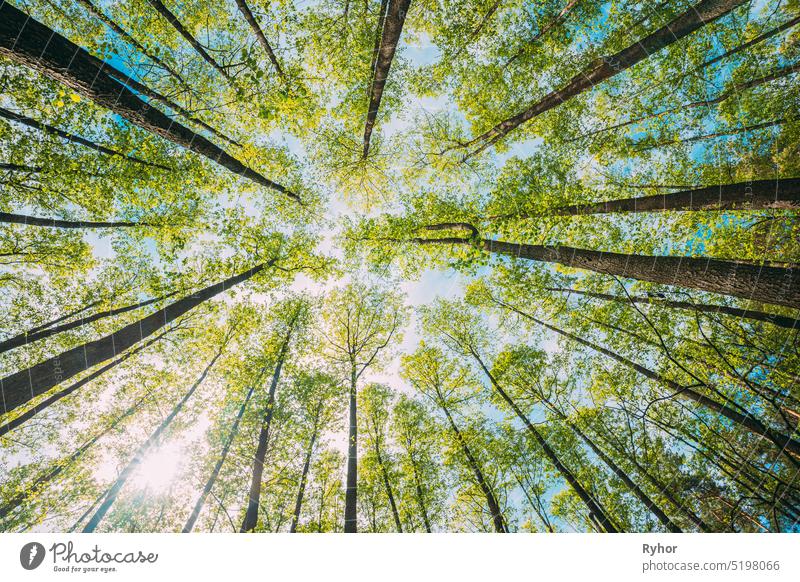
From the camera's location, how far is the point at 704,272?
4.09 m

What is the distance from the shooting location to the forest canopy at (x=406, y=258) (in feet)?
19.3

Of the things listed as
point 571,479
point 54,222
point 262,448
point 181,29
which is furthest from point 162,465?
point 571,479

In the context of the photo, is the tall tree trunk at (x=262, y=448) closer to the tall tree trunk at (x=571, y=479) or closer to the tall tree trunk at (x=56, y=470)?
the tall tree trunk at (x=56, y=470)

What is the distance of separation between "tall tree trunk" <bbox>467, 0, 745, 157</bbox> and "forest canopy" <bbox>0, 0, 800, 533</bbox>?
9 cm

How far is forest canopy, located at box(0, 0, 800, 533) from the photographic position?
19.3 ft

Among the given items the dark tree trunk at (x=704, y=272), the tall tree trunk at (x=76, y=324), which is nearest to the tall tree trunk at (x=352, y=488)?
the tall tree trunk at (x=76, y=324)

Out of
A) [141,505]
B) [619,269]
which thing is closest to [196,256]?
[619,269]

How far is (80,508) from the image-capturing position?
1177 cm

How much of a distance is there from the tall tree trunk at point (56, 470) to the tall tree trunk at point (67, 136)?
10806 millimetres

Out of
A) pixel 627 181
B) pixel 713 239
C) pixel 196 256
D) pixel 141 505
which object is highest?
pixel 627 181

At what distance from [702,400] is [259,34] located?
15.3 metres

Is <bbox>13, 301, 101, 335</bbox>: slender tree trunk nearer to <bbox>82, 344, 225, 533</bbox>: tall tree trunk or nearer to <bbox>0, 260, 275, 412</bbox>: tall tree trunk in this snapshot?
<bbox>82, 344, 225, 533</bbox>: tall tree trunk
